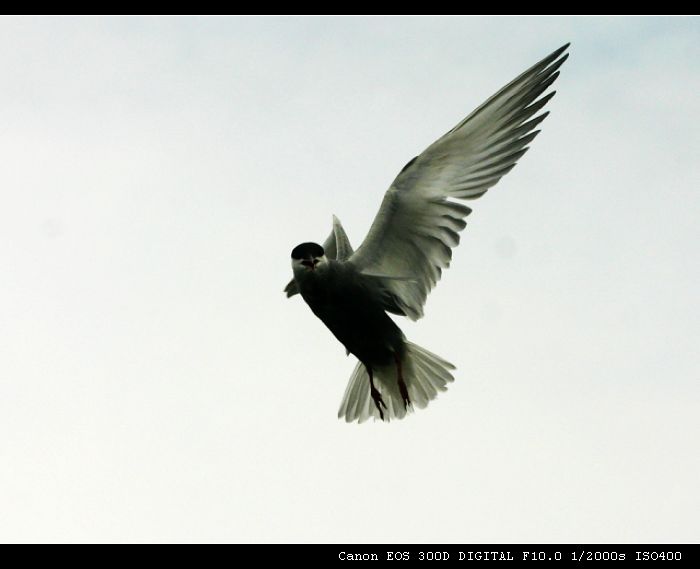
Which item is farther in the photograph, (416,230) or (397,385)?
(397,385)

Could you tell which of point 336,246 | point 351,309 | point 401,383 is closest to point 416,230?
point 351,309

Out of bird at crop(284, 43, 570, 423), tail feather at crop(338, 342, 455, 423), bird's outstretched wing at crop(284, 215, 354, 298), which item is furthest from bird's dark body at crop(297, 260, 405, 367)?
bird's outstretched wing at crop(284, 215, 354, 298)

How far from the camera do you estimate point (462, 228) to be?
32.6ft

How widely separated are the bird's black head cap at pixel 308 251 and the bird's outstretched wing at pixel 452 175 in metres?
0.40

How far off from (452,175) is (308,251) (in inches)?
51.6

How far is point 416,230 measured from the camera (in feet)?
32.8

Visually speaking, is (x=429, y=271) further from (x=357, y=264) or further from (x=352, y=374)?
(x=352, y=374)

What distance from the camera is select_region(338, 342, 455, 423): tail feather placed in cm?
1088

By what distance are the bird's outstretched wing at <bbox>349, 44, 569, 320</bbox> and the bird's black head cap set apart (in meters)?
0.40

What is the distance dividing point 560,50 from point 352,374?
361cm

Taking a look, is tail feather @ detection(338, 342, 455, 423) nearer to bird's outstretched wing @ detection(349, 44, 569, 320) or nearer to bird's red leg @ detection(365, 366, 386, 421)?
bird's red leg @ detection(365, 366, 386, 421)

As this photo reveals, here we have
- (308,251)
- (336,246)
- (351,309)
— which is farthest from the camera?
(336,246)

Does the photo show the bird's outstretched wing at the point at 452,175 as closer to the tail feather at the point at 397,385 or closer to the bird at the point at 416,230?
the bird at the point at 416,230

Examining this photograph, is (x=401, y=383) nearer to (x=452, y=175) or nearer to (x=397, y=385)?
Result: (x=397, y=385)
